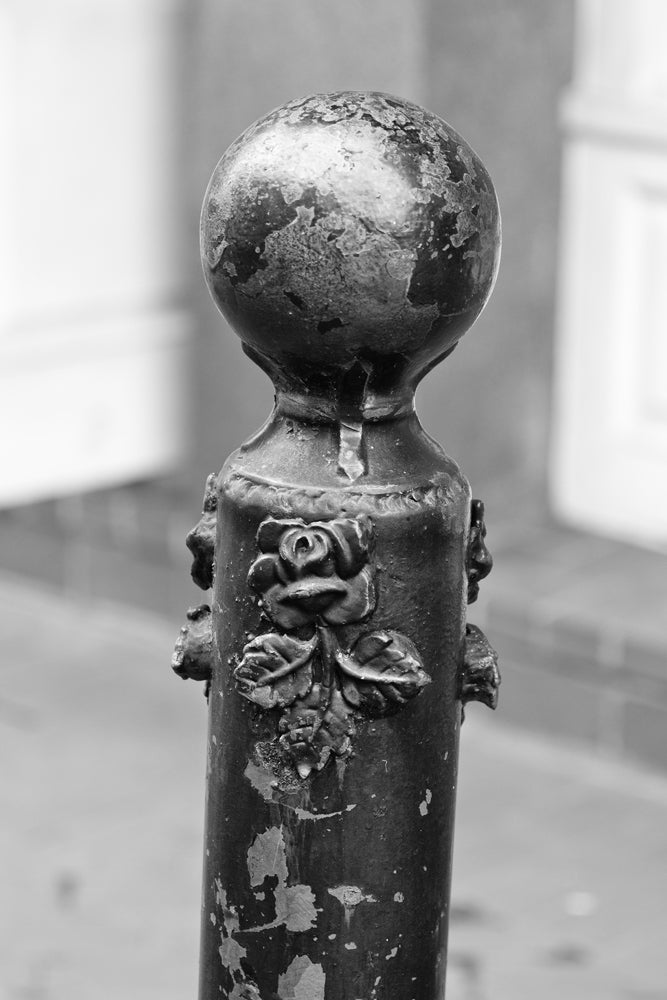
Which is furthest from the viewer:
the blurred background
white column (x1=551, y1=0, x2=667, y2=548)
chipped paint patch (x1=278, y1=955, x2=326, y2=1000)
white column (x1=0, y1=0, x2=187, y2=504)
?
white column (x1=0, y1=0, x2=187, y2=504)

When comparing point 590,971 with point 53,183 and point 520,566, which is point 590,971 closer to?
point 520,566

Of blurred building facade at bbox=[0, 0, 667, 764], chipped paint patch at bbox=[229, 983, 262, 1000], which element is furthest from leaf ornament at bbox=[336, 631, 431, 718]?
blurred building facade at bbox=[0, 0, 667, 764]

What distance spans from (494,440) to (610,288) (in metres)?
0.50

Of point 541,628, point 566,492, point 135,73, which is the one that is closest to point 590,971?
point 541,628

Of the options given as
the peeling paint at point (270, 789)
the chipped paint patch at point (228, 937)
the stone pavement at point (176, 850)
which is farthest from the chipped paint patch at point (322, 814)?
the stone pavement at point (176, 850)

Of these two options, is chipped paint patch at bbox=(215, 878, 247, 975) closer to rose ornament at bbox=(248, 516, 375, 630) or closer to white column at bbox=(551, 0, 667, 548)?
rose ornament at bbox=(248, 516, 375, 630)

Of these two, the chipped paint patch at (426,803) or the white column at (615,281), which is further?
the white column at (615,281)

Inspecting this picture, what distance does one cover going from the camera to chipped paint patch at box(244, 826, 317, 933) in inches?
53.2

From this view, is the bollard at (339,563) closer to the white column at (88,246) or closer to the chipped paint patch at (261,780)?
the chipped paint patch at (261,780)

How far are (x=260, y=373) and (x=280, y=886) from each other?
11.0 feet

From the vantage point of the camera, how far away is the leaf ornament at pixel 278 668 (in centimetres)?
131

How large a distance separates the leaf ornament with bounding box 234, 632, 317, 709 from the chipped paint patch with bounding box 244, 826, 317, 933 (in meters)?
0.11

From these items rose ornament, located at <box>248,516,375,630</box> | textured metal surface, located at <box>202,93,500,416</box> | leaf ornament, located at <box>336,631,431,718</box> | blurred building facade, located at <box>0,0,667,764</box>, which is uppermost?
textured metal surface, located at <box>202,93,500,416</box>

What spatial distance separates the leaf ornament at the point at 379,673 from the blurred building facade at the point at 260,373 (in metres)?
2.69
